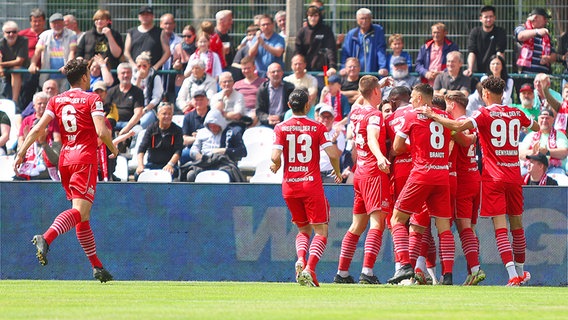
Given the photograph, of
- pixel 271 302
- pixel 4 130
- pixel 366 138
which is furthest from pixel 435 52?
pixel 271 302

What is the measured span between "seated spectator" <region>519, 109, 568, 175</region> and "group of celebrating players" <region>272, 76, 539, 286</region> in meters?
3.39

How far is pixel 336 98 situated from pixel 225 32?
289 centimetres

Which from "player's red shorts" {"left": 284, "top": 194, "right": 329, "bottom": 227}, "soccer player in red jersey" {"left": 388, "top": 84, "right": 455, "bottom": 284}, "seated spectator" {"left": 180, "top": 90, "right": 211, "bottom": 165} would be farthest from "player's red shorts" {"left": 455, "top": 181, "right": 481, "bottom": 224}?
"seated spectator" {"left": 180, "top": 90, "right": 211, "bottom": 165}

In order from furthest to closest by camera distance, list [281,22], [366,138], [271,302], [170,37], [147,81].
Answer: [281,22] → [170,37] → [147,81] → [366,138] → [271,302]

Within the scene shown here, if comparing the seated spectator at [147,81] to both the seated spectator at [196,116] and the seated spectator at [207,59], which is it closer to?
the seated spectator at [207,59]

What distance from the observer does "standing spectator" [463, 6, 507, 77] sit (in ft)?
61.7

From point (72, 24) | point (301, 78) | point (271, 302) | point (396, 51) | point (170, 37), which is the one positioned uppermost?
point (72, 24)

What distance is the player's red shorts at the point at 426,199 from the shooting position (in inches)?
502

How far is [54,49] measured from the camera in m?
20.2

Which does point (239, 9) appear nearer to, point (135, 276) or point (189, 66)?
point (189, 66)

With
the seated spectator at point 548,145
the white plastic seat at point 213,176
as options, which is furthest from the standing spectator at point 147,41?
the seated spectator at point 548,145

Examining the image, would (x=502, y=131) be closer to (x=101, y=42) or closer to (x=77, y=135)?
(x=77, y=135)

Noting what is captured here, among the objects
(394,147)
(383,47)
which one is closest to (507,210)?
(394,147)

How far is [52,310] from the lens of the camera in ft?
30.2
